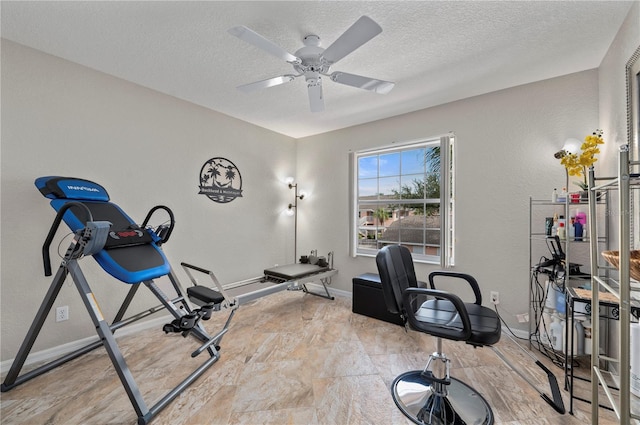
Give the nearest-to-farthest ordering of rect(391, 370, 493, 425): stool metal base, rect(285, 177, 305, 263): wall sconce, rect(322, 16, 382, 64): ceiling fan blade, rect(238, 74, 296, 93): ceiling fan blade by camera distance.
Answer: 1. rect(322, 16, 382, 64): ceiling fan blade
2. rect(391, 370, 493, 425): stool metal base
3. rect(238, 74, 296, 93): ceiling fan blade
4. rect(285, 177, 305, 263): wall sconce

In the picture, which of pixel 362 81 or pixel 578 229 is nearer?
pixel 362 81

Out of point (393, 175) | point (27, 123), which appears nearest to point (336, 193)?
point (393, 175)

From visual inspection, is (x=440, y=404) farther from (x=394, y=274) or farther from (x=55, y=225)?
(x=55, y=225)

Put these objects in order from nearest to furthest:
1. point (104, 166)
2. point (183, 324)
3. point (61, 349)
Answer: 1. point (183, 324)
2. point (61, 349)
3. point (104, 166)

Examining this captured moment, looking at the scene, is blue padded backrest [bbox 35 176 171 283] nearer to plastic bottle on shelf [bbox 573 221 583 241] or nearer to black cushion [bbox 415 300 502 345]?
black cushion [bbox 415 300 502 345]

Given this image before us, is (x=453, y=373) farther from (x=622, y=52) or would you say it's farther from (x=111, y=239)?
(x=111, y=239)

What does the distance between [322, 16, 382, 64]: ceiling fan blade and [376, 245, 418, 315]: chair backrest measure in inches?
51.0

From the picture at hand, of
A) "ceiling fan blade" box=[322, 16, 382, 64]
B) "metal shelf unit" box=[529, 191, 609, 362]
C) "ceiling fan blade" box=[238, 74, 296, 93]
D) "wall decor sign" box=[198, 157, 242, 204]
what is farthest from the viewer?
"wall decor sign" box=[198, 157, 242, 204]

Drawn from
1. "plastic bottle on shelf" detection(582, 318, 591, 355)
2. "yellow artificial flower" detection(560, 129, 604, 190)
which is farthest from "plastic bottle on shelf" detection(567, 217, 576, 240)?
"plastic bottle on shelf" detection(582, 318, 591, 355)

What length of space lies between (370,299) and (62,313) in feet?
9.63

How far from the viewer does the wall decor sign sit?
3292 millimetres

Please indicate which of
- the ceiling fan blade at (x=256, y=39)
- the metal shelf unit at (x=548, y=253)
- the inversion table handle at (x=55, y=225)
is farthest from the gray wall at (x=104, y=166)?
the metal shelf unit at (x=548, y=253)

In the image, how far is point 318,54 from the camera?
1.85 meters

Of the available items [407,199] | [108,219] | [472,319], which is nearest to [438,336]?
[472,319]
